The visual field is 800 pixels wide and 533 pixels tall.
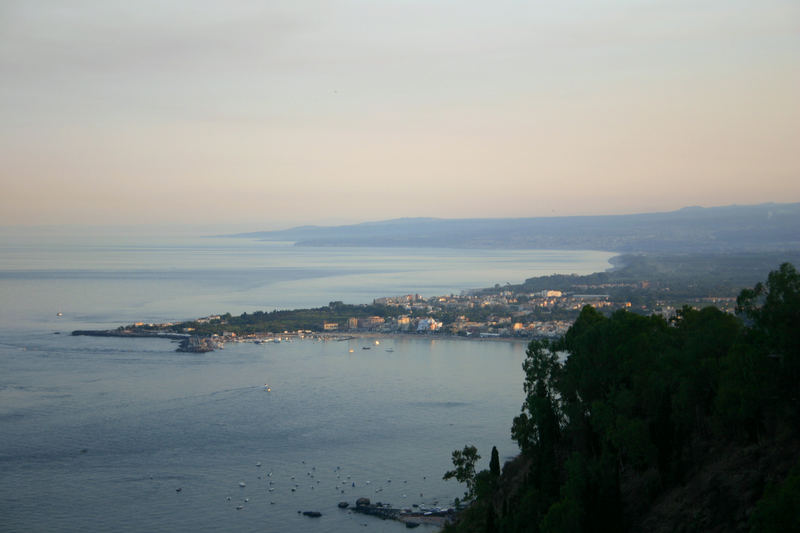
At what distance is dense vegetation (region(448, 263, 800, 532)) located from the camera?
6.40 metres

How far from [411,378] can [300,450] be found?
7.02 m

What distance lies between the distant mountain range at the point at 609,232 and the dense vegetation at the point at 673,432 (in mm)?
41918

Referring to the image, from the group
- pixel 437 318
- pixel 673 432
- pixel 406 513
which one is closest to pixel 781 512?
pixel 673 432

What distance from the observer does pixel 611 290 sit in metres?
36.9

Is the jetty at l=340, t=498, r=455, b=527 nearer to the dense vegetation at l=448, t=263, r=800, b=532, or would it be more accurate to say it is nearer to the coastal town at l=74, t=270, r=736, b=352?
the dense vegetation at l=448, t=263, r=800, b=532

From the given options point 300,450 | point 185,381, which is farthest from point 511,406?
point 185,381

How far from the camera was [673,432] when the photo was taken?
289 inches

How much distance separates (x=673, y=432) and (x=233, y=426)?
10.6 m

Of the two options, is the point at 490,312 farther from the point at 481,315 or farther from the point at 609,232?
the point at 609,232

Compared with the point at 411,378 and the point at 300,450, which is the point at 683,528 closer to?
the point at 300,450

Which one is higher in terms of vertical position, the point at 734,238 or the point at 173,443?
the point at 734,238

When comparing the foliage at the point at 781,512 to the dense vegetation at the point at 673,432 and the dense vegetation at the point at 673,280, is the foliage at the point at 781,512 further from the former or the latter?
the dense vegetation at the point at 673,280

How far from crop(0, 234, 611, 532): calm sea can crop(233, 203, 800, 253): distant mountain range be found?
34317mm

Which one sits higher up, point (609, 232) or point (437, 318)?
point (609, 232)
